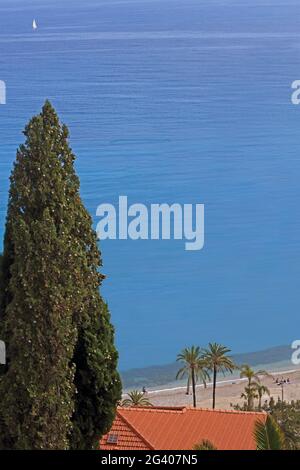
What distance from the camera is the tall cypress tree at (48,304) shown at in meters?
6.83

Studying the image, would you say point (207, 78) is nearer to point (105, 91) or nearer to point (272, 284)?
point (105, 91)

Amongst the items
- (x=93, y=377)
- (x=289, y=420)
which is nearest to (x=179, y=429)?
(x=93, y=377)

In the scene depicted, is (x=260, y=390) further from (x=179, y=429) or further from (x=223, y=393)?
(x=179, y=429)

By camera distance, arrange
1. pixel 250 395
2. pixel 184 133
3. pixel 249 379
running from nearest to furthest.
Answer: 1. pixel 250 395
2. pixel 249 379
3. pixel 184 133

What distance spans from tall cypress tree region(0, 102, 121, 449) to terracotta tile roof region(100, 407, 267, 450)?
276cm

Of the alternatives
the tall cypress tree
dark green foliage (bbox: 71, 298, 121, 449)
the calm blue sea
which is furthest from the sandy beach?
the tall cypress tree

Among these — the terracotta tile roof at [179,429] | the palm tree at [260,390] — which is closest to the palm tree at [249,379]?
the palm tree at [260,390]

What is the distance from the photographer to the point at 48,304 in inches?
269

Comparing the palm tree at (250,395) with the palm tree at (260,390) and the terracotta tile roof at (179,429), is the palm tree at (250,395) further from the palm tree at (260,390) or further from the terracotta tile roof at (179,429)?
Answer: the terracotta tile roof at (179,429)

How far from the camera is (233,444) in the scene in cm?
1041

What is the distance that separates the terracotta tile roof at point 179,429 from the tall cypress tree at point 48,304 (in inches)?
109

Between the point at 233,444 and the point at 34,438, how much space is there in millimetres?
3838

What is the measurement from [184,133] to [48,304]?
22.6 m

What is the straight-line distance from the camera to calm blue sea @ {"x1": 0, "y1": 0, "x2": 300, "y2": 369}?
27859 mm
